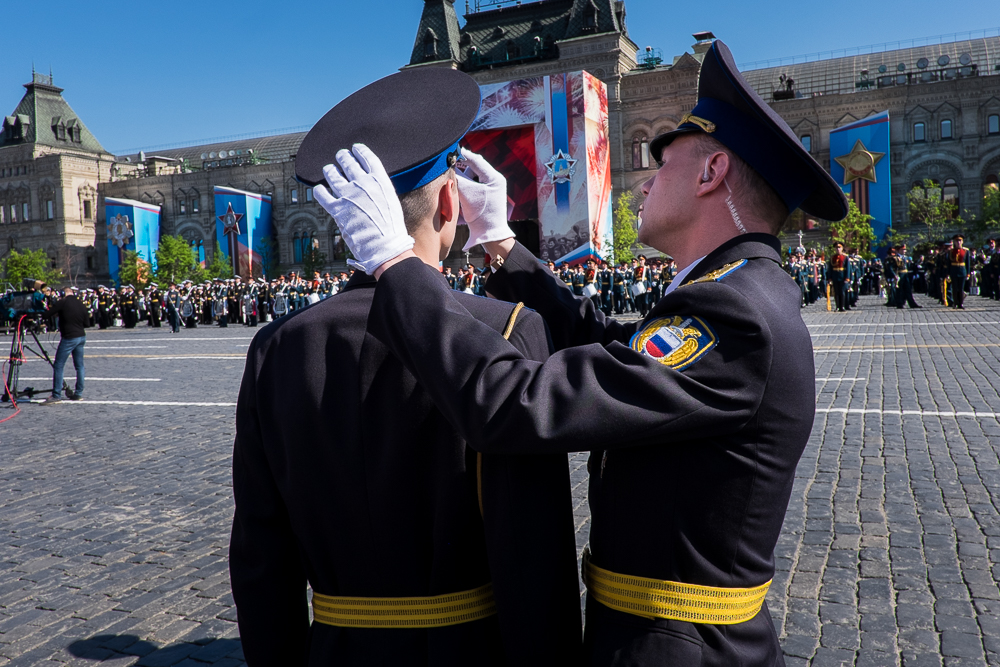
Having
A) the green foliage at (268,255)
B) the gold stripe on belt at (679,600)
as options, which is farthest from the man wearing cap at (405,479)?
the green foliage at (268,255)

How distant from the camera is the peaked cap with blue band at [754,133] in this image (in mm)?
1515

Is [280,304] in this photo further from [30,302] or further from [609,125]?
[609,125]

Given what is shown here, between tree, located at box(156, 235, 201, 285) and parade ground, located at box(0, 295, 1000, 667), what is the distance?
51.2 meters

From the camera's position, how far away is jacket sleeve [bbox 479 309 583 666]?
136 cm

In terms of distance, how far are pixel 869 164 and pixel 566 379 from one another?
4843 centimetres

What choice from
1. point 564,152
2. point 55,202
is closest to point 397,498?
point 564,152

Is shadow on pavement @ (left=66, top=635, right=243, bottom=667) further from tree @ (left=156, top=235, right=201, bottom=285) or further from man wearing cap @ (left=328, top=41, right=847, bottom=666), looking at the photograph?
tree @ (left=156, top=235, right=201, bottom=285)

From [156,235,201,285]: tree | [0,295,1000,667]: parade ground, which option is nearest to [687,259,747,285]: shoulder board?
[0,295,1000,667]: parade ground

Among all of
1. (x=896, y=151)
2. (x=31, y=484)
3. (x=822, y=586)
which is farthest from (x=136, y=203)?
(x=822, y=586)

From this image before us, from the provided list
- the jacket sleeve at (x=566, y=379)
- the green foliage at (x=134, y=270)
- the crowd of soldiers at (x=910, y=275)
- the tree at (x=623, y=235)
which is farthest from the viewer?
the green foliage at (x=134, y=270)

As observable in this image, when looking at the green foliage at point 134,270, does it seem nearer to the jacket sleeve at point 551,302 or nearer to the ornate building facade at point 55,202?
the ornate building facade at point 55,202

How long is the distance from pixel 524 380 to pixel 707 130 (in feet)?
2.27

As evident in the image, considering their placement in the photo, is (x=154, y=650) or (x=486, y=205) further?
(x=154, y=650)

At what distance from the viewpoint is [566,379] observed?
1244 millimetres
